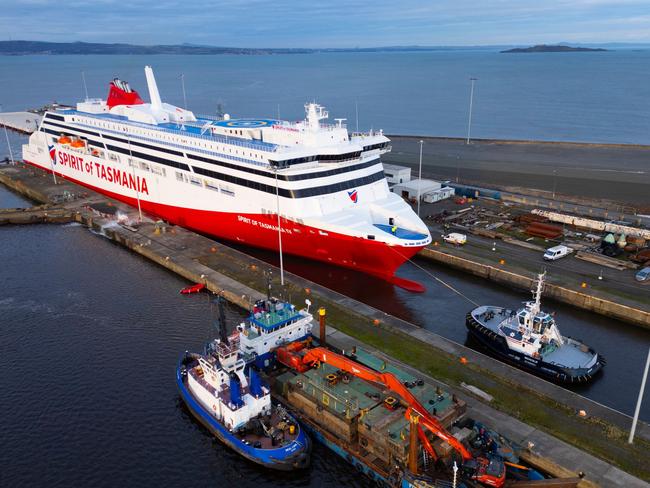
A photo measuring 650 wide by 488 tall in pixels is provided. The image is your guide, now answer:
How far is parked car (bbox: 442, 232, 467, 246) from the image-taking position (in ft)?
153

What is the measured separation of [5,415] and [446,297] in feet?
101

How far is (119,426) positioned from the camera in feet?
84.3

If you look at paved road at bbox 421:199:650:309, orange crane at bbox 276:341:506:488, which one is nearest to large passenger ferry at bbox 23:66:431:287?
paved road at bbox 421:199:650:309

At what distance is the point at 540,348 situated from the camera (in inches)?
1161

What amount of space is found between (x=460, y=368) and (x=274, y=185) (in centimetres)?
2192

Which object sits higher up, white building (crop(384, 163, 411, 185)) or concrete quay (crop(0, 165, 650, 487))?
white building (crop(384, 163, 411, 185))

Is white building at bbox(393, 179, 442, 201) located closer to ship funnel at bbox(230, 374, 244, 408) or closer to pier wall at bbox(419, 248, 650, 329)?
pier wall at bbox(419, 248, 650, 329)

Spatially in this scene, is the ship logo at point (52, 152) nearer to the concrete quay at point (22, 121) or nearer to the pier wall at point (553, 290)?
the concrete quay at point (22, 121)

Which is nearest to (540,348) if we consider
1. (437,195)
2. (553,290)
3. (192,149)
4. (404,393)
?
(553,290)

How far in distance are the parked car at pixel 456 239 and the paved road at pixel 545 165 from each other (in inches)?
913

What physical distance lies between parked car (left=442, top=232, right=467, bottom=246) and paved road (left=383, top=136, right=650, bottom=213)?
23.2m

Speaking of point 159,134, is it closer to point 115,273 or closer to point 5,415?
point 115,273

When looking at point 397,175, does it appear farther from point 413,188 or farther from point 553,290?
point 553,290

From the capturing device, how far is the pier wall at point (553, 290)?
3512 centimetres
